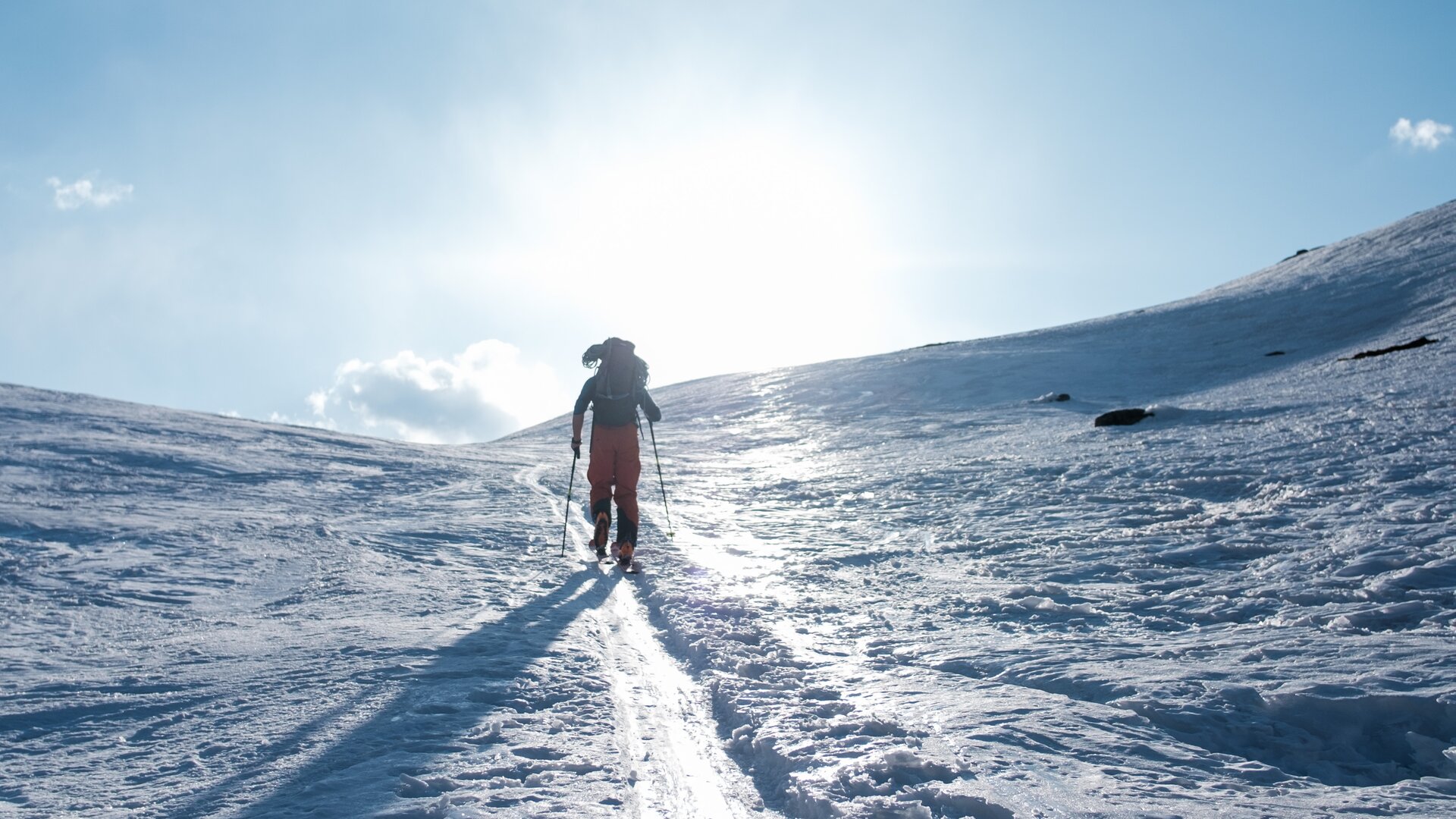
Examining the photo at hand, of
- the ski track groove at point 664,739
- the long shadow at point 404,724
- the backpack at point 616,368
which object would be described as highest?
the backpack at point 616,368

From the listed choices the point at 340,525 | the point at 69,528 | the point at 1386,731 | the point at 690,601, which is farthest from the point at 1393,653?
the point at 69,528

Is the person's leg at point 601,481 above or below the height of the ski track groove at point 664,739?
above

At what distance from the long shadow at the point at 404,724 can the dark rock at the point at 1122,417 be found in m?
11.9

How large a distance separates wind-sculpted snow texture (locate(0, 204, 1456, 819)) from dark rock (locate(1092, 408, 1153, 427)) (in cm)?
167

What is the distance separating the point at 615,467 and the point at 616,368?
3.27 ft


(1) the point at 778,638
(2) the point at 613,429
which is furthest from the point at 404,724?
(2) the point at 613,429

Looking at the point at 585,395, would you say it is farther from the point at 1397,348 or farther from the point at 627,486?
the point at 1397,348

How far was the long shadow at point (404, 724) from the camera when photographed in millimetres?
2889

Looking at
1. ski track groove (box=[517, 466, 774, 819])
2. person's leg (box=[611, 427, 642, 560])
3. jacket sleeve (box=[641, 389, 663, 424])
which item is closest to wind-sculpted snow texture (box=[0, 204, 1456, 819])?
ski track groove (box=[517, 466, 774, 819])

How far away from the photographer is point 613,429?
8.21m

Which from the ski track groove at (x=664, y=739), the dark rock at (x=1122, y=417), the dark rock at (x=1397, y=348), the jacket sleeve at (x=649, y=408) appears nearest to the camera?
the ski track groove at (x=664, y=739)

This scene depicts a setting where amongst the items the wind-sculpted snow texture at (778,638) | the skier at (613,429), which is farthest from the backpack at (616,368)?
the wind-sculpted snow texture at (778,638)

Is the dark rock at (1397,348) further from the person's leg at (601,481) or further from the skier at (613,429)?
the person's leg at (601,481)

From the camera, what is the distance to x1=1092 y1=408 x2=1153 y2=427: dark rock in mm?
14452
